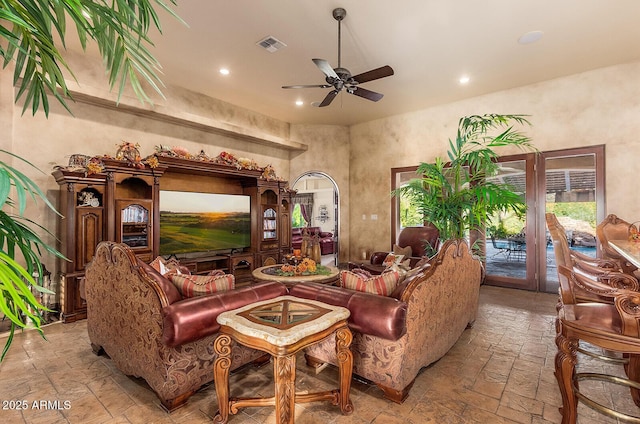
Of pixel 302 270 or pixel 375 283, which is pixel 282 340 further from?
pixel 302 270

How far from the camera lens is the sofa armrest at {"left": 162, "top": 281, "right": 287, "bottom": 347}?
182 centimetres

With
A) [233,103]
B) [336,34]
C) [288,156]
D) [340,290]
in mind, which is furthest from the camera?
[288,156]

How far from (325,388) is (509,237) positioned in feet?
15.3

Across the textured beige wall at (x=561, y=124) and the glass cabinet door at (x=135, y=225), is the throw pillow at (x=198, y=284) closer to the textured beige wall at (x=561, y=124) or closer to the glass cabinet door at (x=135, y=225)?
the glass cabinet door at (x=135, y=225)

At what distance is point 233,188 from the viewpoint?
603 centimetres

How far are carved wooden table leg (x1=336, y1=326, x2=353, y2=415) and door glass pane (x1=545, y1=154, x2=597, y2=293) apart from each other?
473 cm

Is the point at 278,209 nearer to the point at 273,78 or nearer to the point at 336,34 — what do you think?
the point at 273,78

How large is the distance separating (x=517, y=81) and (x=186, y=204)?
5.84 m

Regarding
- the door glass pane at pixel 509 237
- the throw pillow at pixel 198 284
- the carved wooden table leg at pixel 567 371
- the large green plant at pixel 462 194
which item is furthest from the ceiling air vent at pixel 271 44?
the door glass pane at pixel 509 237

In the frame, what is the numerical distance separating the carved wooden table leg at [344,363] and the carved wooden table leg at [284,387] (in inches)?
15.9

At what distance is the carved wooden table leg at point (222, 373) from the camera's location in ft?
5.78

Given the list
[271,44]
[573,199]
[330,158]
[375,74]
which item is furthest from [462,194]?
[330,158]

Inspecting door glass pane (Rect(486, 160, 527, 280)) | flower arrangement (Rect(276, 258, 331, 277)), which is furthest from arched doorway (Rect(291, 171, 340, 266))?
flower arrangement (Rect(276, 258, 331, 277))

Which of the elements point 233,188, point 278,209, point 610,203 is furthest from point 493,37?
point 233,188
